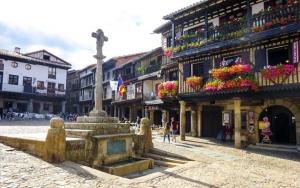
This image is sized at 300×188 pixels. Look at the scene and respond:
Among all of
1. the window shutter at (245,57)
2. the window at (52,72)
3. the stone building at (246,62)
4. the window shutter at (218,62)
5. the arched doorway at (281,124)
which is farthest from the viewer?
the window at (52,72)

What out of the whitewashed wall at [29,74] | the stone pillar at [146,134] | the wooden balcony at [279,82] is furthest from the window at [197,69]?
the whitewashed wall at [29,74]

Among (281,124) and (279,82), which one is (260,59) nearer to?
(279,82)

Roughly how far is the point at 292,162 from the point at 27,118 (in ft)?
107

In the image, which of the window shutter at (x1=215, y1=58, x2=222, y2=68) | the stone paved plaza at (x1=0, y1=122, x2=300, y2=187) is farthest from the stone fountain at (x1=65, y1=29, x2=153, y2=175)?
the window shutter at (x1=215, y1=58, x2=222, y2=68)

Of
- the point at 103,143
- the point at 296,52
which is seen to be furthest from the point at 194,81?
the point at 103,143

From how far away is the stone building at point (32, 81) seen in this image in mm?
39375

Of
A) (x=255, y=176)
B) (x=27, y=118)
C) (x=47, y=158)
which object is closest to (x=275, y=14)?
(x=255, y=176)

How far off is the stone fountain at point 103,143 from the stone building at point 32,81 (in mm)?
32154

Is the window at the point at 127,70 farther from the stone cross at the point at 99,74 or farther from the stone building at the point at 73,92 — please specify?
the stone cross at the point at 99,74

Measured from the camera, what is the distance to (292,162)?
1145 cm

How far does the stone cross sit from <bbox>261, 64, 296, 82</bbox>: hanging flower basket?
8.72 metres

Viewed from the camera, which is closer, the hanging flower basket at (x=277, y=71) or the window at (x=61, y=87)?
the hanging flower basket at (x=277, y=71)

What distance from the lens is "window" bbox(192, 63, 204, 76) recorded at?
18.6 metres

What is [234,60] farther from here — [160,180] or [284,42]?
[160,180]
